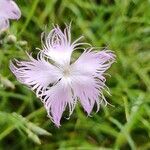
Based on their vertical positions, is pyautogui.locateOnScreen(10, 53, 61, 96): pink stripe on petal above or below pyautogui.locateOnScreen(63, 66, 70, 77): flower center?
above

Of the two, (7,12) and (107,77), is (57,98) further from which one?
(107,77)

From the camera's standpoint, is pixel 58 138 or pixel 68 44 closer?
pixel 68 44

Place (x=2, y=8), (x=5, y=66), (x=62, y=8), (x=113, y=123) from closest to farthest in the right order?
(x=2, y=8) → (x=5, y=66) → (x=113, y=123) → (x=62, y=8)

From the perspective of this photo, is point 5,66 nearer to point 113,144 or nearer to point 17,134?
point 17,134

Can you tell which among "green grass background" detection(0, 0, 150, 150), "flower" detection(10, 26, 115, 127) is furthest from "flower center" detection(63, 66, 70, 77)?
"green grass background" detection(0, 0, 150, 150)

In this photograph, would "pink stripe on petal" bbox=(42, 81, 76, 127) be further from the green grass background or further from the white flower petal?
the green grass background

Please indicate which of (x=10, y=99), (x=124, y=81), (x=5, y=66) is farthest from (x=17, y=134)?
(x=124, y=81)
